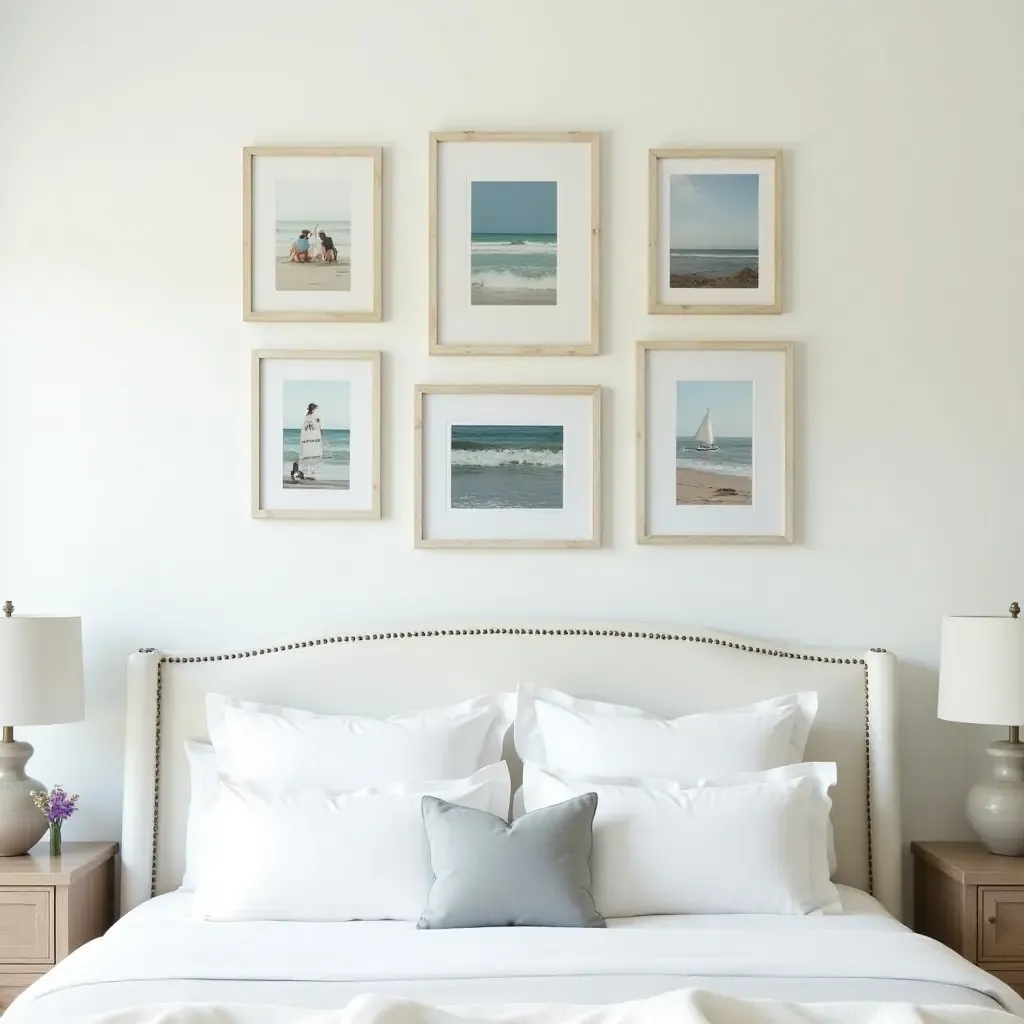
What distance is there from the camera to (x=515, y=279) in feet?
10.8

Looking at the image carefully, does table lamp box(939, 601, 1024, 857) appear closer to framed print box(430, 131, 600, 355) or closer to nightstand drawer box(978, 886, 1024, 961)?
nightstand drawer box(978, 886, 1024, 961)

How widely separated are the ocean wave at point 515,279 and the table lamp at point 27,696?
1404mm

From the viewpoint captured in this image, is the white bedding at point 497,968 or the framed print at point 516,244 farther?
the framed print at point 516,244

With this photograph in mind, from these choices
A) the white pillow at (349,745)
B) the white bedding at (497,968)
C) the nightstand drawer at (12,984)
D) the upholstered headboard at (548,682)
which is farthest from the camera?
the upholstered headboard at (548,682)

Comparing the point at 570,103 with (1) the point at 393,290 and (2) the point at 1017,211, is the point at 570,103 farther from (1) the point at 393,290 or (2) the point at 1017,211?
(2) the point at 1017,211

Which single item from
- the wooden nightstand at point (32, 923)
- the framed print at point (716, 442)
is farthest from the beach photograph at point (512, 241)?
the wooden nightstand at point (32, 923)

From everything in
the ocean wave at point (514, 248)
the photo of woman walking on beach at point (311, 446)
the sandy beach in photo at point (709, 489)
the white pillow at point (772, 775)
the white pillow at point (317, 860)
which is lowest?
the white pillow at point (317, 860)

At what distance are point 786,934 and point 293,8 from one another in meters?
2.67

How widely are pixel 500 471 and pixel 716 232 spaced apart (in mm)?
889

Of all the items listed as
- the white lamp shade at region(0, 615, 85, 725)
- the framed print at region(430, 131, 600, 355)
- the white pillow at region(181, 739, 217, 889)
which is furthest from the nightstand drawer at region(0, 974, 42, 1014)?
the framed print at region(430, 131, 600, 355)

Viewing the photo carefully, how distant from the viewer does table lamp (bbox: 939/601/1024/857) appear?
2957 mm

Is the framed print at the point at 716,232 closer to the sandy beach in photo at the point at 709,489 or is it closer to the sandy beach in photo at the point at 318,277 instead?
the sandy beach in photo at the point at 709,489

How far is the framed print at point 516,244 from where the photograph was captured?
3281 millimetres

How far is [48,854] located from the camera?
300 centimetres
